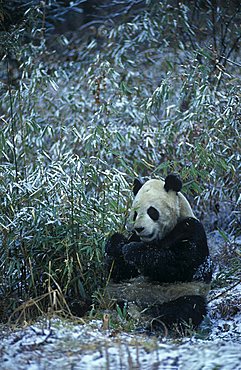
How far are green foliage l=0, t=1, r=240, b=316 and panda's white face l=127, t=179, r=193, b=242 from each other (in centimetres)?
43

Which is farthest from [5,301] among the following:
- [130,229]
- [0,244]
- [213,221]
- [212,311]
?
[213,221]

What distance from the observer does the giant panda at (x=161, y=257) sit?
13.3ft

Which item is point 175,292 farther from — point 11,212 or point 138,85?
point 138,85

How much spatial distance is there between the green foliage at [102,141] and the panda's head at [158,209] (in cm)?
43

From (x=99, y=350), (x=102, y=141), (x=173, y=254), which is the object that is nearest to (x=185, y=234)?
(x=173, y=254)

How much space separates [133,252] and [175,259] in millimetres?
252

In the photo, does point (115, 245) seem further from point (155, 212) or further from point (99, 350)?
point (99, 350)

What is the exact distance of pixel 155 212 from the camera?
4.16 meters

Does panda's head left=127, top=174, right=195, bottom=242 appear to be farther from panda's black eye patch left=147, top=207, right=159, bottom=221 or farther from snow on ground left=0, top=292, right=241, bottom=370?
snow on ground left=0, top=292, right=241, bottom=370

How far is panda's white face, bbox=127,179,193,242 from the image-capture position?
4145 mm

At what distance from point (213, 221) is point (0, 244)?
2.41 metres

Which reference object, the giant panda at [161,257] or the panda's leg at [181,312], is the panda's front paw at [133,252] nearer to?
the giant panda at [161,257]

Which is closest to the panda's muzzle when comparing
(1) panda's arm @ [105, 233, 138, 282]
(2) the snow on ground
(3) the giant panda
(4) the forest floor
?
(3) the giant panda

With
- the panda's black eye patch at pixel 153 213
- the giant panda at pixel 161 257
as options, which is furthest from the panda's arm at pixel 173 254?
the panda's black eye patch at pixel 153 213
